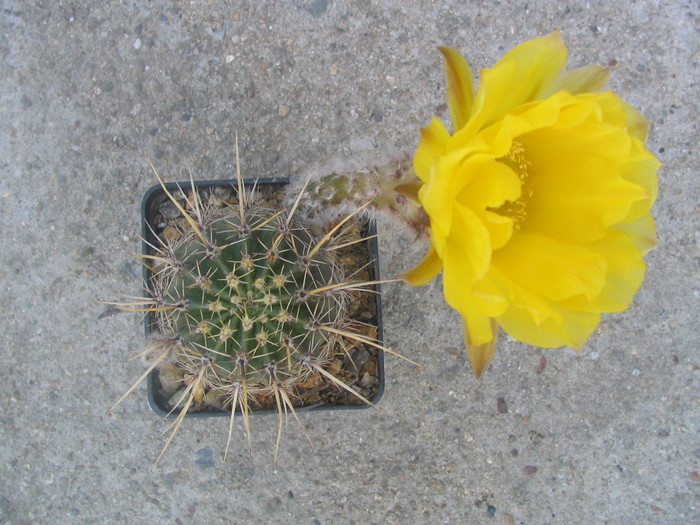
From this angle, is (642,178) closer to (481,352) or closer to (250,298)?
(481,352)

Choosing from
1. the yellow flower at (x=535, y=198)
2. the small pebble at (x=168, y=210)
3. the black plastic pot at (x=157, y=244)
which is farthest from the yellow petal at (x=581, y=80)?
the small pebble at (x=168, y=210)

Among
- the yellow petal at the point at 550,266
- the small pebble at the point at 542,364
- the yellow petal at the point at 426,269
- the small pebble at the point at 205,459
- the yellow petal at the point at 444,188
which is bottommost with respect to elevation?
the small pebble at the point at 205,459

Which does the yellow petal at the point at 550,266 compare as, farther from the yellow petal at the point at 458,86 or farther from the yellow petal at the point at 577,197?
the yellow petal at the point at 458,86

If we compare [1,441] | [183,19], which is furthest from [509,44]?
[1,441]

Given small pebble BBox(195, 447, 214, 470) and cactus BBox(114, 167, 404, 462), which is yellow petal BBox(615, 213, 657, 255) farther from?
small pebble BBox(195, 447, 214, 470)

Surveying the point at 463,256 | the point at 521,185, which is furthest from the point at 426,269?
the point at 521,185

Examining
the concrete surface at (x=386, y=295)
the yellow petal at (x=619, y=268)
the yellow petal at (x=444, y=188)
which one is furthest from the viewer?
the concrete surface at (x=386, y=295)

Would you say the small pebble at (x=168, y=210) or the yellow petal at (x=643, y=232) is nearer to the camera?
the yellow petal at (x=643, y=232)

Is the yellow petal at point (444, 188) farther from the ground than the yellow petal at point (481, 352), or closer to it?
farther from the ground
